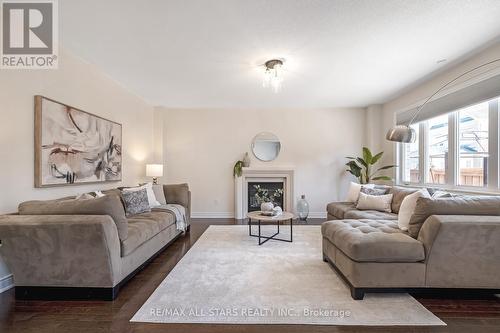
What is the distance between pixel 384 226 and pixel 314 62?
226 centimetres

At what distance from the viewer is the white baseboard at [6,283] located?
2225 millimetres

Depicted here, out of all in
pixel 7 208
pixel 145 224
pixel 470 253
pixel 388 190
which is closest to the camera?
pixel 470 253

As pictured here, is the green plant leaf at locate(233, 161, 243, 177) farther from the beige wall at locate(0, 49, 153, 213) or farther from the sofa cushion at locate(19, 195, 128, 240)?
the sofa cushion at locate(19, 195, 128, 240)

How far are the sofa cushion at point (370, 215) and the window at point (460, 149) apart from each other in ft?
3.42

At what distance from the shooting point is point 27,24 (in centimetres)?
240

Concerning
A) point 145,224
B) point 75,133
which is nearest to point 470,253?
point 145,224

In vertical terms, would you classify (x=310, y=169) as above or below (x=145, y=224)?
above

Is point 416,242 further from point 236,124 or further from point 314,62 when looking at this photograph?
point 236,124

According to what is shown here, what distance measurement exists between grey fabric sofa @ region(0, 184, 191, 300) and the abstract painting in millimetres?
723

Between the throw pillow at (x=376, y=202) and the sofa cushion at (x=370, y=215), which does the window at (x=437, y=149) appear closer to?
the throw pillow at (x=376, y=202)

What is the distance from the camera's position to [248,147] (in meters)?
5.78

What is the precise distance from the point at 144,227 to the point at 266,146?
3625 millimetres

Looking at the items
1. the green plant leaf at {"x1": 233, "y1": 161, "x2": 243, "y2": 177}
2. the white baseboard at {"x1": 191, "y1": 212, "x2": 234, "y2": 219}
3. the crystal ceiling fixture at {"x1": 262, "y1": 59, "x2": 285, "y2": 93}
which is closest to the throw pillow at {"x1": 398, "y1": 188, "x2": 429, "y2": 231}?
the crystal ceiling fixture at {"x1": 262, "y1": 59, "x2": 285, "y2": 93}

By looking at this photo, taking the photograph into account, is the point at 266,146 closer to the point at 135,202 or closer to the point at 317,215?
the point at 317,215
